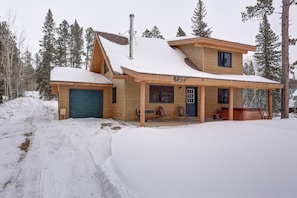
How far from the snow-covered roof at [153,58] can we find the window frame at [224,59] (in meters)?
1.11

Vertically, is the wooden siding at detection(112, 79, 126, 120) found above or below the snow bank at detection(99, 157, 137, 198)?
above

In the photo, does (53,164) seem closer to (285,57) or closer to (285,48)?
(285,57)

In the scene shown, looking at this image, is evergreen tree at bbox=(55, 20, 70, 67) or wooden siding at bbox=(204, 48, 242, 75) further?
evergreen tree at bbox=(55, 20, 70, 67)

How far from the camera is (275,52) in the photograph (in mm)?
20406

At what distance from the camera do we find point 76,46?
103ft

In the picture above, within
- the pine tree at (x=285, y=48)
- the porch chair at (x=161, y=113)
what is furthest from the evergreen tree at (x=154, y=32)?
the porch chair at (x=161, y=113)

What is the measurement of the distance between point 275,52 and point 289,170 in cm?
2076

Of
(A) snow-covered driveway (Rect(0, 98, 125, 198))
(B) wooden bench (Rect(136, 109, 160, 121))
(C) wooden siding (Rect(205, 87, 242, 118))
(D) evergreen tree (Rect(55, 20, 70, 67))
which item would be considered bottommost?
(A) snow-covered driveway (Rect(0, 98, 125, 198))

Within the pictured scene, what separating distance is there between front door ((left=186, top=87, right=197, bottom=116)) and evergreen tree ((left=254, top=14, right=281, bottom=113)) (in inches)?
467

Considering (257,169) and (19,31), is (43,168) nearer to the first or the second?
(257,169)

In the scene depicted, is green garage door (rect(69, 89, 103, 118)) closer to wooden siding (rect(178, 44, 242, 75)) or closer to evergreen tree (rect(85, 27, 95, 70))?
wooden siding (rect(178, 44, 242, 75))

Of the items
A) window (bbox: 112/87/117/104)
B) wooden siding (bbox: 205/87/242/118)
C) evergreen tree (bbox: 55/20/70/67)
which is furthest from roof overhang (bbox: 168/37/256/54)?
evergreen tree (bbox: 55/20/70/67)

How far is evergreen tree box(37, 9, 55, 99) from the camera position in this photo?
Result: 1057 inches

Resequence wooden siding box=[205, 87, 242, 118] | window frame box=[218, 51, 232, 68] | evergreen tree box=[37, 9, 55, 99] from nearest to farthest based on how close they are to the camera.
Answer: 1. wooden siding box=[205, 87, 242, 118]
2. window frame box=[218, 51, 232, 68]
3. evergreen tree box=[37, 9, 55, 99]
